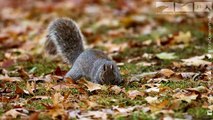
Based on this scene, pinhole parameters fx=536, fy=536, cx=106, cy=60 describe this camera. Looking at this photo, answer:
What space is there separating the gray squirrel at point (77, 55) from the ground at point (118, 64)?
6.0 inches

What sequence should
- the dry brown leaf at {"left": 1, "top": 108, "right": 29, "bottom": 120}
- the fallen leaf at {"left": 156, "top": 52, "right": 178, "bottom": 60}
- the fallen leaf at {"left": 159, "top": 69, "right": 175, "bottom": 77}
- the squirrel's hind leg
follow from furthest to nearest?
the fallen leaf at {"left": 156, "top": 52, "right": 178, "bottom": 60} → the squirrel's hind leg → the fallen leaf at {"left": 159, "top": 69, "right": 175, "bottom": 77} → the dry brown leaf at {"left": 1, "top": 108, "right": 29, "bottom": 120}

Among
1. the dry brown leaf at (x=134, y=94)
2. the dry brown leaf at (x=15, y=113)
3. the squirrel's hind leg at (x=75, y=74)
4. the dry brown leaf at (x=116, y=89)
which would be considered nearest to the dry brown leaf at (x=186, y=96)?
the dry brown leaf at (x=134, y=94)

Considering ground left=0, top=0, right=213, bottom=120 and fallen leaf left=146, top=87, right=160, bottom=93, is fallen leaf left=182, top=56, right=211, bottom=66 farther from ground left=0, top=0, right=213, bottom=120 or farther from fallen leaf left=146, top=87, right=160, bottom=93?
fallen leaf left=146, top=87, right=160, bottom=93

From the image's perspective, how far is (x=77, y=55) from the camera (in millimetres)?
5801

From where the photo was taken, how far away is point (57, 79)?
5.14m

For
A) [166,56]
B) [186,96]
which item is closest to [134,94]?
[186,96]

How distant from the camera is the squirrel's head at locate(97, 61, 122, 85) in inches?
190

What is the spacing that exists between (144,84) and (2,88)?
1.26 meters

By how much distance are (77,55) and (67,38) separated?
223 millimetres

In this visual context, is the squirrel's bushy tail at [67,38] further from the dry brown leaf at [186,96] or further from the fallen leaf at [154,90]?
the dry brown leaf at [186,96]

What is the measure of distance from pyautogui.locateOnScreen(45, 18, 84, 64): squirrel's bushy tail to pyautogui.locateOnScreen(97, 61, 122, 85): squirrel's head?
0.99 m

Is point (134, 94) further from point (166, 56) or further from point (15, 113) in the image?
point (166, 56)

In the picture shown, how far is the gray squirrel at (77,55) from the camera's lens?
191 inches

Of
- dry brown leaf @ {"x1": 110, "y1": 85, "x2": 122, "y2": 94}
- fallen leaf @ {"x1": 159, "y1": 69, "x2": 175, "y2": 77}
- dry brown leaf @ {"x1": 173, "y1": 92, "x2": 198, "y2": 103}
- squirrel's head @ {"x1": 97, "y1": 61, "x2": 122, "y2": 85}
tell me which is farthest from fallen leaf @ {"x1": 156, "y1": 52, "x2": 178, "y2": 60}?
dry brown leaf @ {"x1": 173, "y1": 92, "x2": 198, "y2": 103}
